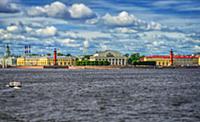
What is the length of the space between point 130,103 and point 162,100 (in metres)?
3.59

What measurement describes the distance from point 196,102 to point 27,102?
12487 mm

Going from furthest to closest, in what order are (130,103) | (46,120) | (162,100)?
(162,100), (130,103), (46,120)

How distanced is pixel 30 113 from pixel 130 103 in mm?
8564

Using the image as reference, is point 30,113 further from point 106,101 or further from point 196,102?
point 196,102

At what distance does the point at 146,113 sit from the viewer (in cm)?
2847

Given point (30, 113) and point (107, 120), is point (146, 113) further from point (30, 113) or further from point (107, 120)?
point (30, 113)

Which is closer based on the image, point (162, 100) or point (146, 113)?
point (146, 113)

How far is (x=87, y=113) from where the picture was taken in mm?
28641

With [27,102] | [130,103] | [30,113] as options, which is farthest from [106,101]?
[30,113]

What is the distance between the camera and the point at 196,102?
3475cm

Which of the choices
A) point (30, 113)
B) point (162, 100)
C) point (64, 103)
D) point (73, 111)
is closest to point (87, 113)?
point (73, 111)

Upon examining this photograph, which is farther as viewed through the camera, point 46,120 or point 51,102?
point 51,102

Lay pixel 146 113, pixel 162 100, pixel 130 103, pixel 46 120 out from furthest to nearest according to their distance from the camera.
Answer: pixel 162 100 < pixel 130 103 < pixel 146 113 < pixel 46 120

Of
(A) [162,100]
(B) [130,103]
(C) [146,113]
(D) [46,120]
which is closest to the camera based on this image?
(D) [46,120]
